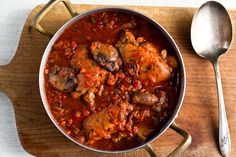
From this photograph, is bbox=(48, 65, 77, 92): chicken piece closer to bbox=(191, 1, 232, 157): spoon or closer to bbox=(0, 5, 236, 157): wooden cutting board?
bbox=(0, 5, 236, 157): wooden cutting board

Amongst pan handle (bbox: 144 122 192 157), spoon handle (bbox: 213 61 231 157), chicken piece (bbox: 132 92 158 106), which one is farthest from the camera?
spoon handle (bbox: 213 61 231 157)

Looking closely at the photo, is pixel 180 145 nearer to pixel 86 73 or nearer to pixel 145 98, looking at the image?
pixel 145 98

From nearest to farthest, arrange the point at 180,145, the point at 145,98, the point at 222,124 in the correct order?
the point at 180,145
the point at 145,98
the point at 222,124

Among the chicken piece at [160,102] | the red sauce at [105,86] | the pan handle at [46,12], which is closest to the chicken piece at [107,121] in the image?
the red sauce at [105,86]

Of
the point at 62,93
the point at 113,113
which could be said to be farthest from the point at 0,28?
the point at 113,113

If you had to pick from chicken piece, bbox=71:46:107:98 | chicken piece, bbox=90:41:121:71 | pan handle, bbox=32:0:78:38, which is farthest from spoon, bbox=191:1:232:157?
pan handle, bbox=32:0:78:38

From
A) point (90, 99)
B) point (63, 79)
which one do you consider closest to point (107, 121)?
point (90, 99)
